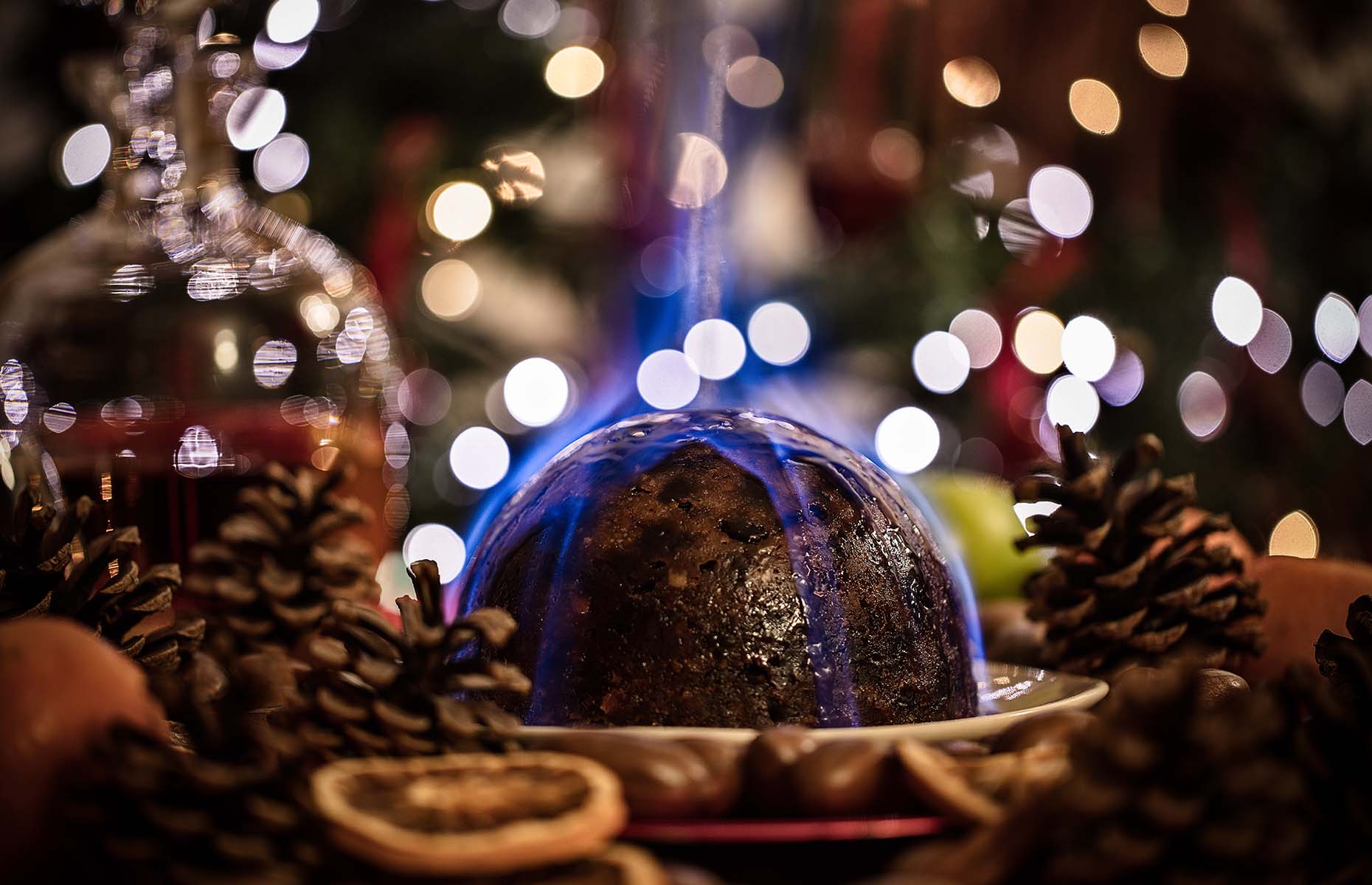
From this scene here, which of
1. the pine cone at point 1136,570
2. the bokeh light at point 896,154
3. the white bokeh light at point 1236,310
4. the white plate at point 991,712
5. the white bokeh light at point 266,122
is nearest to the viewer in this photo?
the white plate at point 991,712

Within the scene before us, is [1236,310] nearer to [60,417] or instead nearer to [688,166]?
[688,166]

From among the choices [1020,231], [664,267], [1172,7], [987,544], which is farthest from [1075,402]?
[987,544]

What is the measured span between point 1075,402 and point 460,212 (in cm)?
151

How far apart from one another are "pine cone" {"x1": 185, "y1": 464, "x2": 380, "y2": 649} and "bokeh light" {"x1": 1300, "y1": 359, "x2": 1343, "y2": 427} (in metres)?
2.62

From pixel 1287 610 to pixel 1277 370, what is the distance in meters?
1.97

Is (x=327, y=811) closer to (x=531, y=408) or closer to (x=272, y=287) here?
(x=272, y=287)

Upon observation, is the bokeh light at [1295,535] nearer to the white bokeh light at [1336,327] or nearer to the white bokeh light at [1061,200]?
the white bokeh light at [1336,327]

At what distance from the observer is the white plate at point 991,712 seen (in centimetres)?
68

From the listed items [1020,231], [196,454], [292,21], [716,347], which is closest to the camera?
[196,454]

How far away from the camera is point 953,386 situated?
9.61 ft

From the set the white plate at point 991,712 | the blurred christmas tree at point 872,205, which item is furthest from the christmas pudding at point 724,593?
the blurred christmas tree at point 872,205

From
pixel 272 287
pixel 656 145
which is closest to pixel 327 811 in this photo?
pixel 272 287

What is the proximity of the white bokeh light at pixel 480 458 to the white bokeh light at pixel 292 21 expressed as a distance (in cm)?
101

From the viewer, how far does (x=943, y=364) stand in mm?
2918
